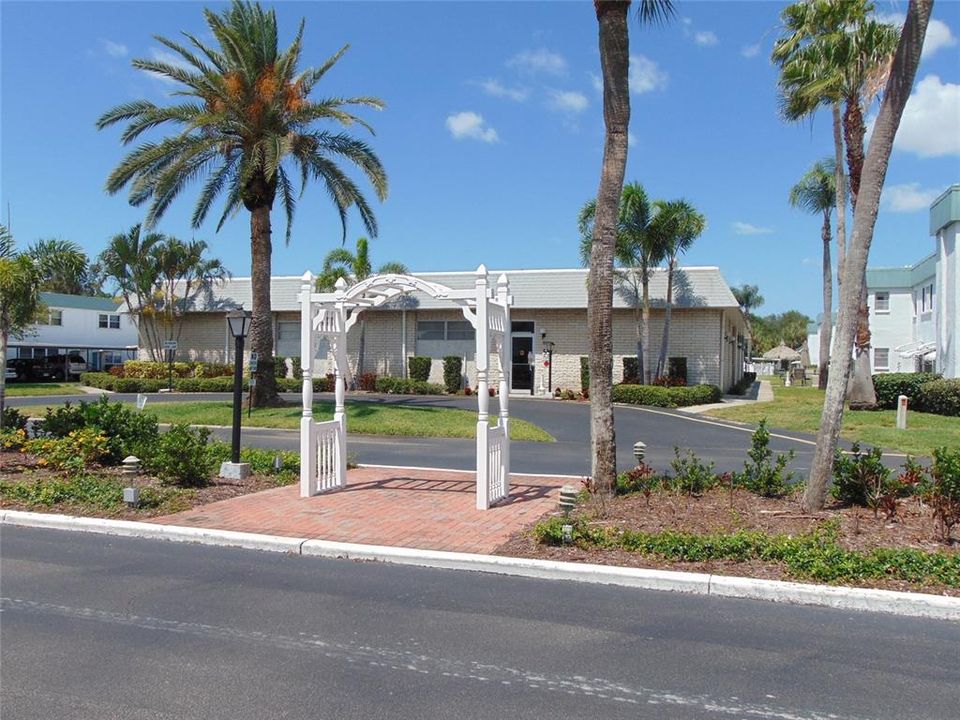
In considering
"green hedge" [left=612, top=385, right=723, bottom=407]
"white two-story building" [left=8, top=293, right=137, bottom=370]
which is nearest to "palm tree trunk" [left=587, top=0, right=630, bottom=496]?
"green hedge" [left=612, top=385, right=723, bottom=407]

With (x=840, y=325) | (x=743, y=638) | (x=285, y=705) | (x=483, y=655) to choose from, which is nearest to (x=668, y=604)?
(x=743, y=638)

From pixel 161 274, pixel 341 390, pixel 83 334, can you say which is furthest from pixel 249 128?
pixel 83 334

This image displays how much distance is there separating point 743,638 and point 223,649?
340 cm

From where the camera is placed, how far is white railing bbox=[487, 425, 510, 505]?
31.1 feet

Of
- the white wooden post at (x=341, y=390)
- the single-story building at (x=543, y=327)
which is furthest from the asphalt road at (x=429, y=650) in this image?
the single-story building at (x=543, y=327)

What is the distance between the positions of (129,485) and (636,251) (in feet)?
72.0

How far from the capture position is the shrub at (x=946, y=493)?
7.01 m

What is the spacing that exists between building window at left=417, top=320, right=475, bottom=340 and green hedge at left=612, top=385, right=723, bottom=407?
7.77m

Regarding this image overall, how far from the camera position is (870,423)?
21781 millimetres

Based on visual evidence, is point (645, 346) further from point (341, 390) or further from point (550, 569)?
point (550, 569)

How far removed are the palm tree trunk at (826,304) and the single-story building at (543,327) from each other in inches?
155

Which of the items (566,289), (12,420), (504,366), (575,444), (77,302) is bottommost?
(575,444)

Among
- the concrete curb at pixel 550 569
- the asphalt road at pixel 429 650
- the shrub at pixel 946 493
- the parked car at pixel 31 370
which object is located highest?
the parked car at pixel 31 370

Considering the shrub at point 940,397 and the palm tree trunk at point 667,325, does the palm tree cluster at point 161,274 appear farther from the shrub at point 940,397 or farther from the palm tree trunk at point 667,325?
the shrub at point 940,397
